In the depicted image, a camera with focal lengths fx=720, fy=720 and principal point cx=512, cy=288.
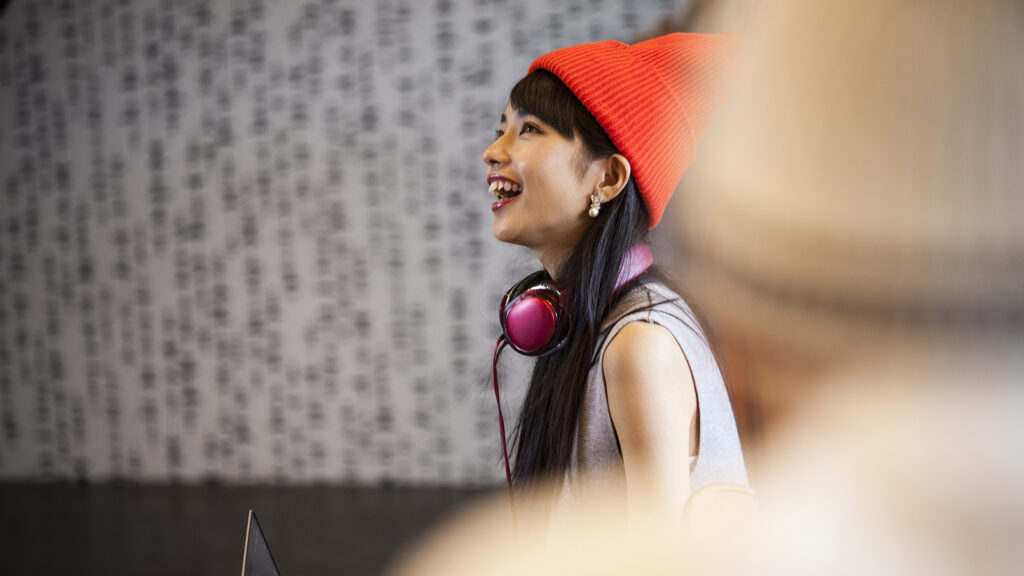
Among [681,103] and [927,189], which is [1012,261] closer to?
[927,189]

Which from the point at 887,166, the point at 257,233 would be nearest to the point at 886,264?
the point at 887,166

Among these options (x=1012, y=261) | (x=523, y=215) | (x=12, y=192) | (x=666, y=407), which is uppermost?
(x=1012, y=261)

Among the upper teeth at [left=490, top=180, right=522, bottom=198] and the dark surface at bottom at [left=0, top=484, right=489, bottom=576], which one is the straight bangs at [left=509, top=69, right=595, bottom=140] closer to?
the upper teeth at [left=490, top=180, right=522, bottom=198]

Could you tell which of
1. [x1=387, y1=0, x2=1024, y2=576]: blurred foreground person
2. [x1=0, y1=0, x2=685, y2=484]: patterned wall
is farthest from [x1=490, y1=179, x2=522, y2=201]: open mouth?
[x1=0, y1=0, x2=685, y2=484]: patterned wall

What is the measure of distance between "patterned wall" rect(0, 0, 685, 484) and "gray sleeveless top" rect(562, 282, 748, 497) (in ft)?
7.06

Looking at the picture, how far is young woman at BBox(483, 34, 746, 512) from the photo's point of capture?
0.60 m

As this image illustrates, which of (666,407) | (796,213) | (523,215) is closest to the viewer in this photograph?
(796,213)

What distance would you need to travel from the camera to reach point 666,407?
553 millimetres

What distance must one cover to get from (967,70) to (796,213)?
1.7 inches

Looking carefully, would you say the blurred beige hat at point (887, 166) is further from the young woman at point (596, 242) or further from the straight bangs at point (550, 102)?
the straight bangs at point (550, 102)

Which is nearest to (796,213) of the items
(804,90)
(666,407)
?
(804,90)

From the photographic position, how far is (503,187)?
711 millimetres

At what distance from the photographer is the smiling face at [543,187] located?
0.69 m

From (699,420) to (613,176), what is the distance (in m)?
0.25
